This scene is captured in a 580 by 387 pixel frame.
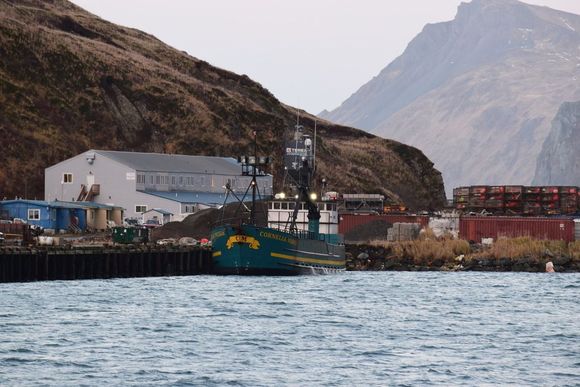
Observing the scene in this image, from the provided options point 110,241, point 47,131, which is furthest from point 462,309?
point 47,131

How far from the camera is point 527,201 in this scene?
5349 inches

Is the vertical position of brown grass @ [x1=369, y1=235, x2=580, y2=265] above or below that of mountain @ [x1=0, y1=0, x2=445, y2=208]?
below

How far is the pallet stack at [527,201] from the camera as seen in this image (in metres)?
135

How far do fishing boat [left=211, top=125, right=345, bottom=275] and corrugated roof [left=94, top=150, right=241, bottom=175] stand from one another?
121 feet

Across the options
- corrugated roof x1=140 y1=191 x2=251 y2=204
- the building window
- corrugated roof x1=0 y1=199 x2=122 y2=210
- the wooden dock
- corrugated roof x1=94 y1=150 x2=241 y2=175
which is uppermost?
corrugated roof x1=94 y1=150 x2=241 y2=175

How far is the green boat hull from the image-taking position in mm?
89000

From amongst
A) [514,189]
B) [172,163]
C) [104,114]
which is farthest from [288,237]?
[104,114]

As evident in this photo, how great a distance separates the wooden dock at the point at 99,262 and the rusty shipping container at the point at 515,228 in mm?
32699

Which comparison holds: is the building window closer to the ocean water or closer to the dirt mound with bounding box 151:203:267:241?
the dirt mound with bounding box 151:203:267:241

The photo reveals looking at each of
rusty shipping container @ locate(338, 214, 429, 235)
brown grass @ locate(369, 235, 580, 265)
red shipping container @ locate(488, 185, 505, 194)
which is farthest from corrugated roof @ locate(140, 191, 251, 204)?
red shipping container @ locate(488, 185, 505, 194)

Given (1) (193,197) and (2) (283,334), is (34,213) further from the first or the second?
(2) (283,334)

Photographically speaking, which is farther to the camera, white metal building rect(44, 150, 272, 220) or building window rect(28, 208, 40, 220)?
white metal building rect(44, 150, 272, 220)

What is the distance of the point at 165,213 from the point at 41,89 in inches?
1711

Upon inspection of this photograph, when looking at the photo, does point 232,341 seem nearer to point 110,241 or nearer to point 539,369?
point 539,369
